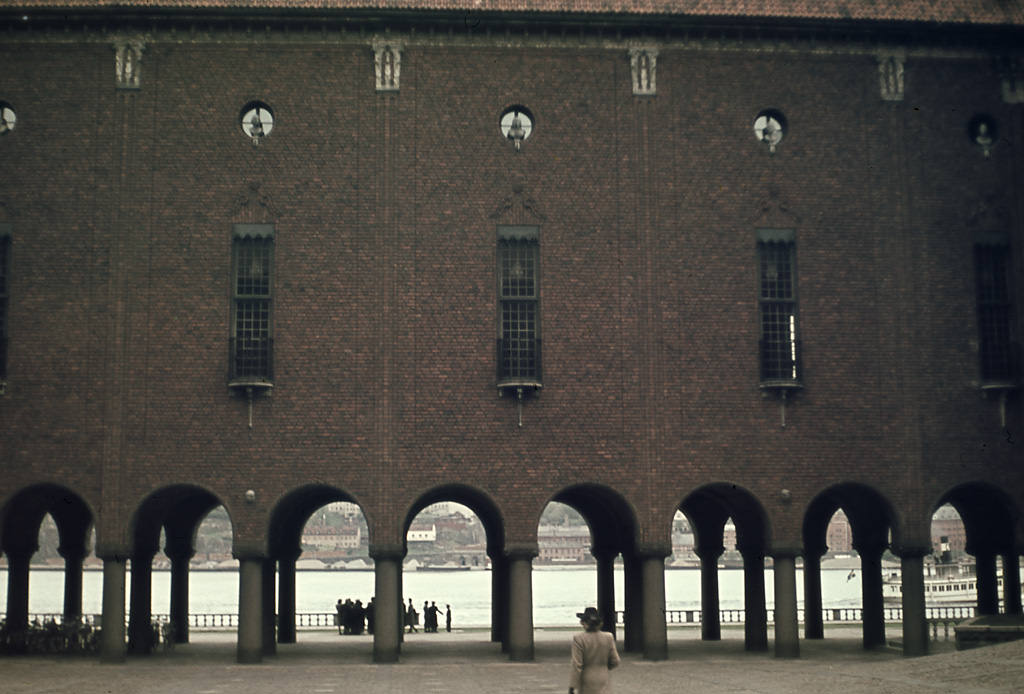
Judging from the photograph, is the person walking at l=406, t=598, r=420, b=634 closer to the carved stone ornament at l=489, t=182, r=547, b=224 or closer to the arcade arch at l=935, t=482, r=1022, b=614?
the arcade arch at l=935, t=482, r=1022, b=614

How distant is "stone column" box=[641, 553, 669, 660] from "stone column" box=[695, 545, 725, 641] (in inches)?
299

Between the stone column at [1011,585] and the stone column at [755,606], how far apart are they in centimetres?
603

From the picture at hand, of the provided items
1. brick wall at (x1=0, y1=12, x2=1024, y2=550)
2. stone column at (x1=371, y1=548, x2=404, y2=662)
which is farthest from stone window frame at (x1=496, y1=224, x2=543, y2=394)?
stone column at (x1=371, y1=548, x2=404, y2=662)

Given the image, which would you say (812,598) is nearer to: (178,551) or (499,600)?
(499,600)

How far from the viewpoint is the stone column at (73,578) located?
1544 inches

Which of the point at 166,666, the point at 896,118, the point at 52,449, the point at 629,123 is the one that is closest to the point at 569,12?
the point at 629,123

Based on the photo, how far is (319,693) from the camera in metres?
25.2

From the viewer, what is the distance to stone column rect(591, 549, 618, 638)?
129 ft

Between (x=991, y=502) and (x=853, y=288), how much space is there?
7.62 metres

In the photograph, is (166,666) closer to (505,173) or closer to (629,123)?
(505,173)

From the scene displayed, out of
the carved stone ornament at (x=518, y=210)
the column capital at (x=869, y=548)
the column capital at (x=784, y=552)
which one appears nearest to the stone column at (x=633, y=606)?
the column capital at (x=784, y=552)

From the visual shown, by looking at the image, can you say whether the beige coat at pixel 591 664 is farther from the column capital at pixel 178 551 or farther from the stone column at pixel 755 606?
the column capital at pixel 178 551

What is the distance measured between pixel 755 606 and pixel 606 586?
16.4 ft

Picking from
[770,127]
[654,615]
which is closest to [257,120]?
[770,127]
